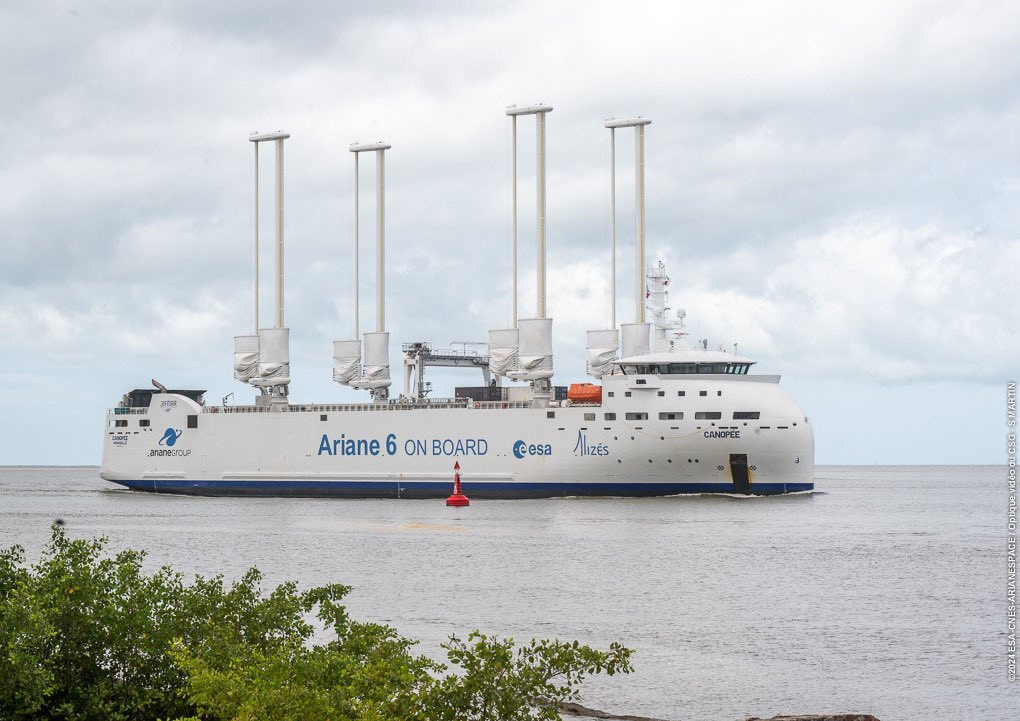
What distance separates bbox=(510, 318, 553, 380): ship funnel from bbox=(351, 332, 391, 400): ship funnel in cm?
837

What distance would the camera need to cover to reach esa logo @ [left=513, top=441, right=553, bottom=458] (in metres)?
58.5

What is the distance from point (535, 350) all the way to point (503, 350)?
2.38 meters

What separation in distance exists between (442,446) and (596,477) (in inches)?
327

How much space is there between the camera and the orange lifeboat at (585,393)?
5778cm

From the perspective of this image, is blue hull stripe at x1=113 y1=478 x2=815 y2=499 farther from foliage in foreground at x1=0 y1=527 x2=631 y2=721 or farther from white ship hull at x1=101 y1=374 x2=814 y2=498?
foliage in foreground at x1=0 y1=527 x2=631 y2=721

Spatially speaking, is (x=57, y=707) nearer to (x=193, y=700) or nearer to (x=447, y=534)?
(x=193, y=700)

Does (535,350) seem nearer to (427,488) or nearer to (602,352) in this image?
(602,352)

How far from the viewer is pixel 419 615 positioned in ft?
85.4

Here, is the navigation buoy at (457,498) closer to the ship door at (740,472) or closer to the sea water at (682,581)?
the sea water at (682,581)

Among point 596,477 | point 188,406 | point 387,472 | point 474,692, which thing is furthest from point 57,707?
point 188,406

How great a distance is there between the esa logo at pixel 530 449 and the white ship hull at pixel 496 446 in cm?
5

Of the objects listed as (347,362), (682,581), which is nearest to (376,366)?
(347,362)

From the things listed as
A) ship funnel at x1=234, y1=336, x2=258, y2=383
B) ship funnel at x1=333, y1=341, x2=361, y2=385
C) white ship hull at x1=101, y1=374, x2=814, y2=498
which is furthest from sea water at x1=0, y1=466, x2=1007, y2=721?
ship funnel at x1=234, y1=336, x2=258, y2=383

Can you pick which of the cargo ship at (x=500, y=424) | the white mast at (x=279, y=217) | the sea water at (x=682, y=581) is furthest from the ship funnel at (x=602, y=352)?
the white mast at (x=279, y=217)
